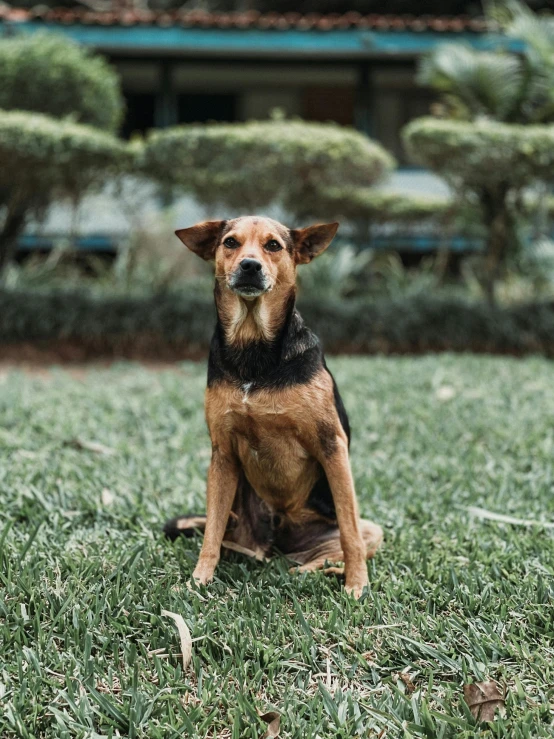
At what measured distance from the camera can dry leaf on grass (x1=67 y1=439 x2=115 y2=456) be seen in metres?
4.52

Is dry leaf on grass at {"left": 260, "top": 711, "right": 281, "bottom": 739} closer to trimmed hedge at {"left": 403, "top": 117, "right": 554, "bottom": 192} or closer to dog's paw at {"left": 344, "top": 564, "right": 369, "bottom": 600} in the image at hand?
dog's paw at {"left": 344, "top": 564, "right": 369, "bottom": 600}

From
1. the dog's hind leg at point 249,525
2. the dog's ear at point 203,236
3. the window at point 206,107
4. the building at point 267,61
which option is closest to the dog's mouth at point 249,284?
the dog's ear at point 203,236

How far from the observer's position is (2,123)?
7832 mm

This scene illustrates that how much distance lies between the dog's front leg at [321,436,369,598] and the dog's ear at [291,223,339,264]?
685 mm

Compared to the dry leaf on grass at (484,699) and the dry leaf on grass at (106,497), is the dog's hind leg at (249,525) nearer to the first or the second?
the dry leaf on grass at (106,497)

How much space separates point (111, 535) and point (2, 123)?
6103 millimetres

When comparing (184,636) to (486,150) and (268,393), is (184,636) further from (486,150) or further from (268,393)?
(486,150)

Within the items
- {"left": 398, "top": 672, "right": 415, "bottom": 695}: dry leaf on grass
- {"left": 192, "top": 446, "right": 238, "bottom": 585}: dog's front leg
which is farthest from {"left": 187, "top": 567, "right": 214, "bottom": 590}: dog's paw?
{"left": 398, "top": 672, "right": 415, "bottom": 695}: dry leaf on grass

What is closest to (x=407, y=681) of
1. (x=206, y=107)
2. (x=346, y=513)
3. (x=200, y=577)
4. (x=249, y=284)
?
(x=346, y=513)

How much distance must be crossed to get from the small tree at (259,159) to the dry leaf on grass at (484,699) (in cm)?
734

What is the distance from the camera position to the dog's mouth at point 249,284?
2443 mm

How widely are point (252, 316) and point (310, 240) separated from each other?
0.38 meters

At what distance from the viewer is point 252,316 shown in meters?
2.61

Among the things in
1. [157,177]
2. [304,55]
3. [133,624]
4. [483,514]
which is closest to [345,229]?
[304,55]
